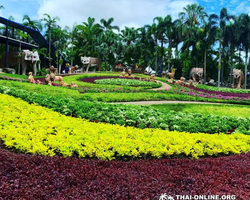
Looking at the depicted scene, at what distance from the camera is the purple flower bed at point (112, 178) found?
280 centimetres

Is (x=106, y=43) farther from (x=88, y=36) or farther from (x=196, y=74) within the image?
(x=196, y=74)

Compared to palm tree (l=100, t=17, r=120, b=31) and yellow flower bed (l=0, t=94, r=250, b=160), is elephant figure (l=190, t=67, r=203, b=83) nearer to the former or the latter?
palm tree (l=100, t=17, r=120, b=31)

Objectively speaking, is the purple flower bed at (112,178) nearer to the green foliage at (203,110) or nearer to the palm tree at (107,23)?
the green foliage at (203,110)

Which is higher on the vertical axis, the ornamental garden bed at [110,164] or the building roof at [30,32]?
the building roof at [30,32]

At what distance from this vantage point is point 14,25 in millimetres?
33500

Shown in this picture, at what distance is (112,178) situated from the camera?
318 cm

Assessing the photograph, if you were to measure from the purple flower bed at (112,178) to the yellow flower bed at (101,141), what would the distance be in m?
0.31

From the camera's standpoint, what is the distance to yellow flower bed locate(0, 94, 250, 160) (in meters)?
4.07

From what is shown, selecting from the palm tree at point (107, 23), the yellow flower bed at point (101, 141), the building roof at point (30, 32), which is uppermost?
the palm tree at point (107, 23)

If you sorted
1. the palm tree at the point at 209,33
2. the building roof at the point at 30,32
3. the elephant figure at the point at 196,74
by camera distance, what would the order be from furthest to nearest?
the palm tree at the point at 209,33, the elephant figure at the point at 196,74, the building roof at the point at 30,32

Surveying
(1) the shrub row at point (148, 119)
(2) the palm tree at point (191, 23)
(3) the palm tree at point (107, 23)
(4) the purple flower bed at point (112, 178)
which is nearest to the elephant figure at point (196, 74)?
(2) the palm tree at point (191, 23)

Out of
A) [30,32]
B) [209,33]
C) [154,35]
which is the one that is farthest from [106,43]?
[209,33]

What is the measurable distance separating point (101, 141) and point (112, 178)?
120 centimetres

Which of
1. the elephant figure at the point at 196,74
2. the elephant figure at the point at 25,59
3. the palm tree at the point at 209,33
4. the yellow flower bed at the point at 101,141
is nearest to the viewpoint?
the yellow flower bed at the point at 101,141
